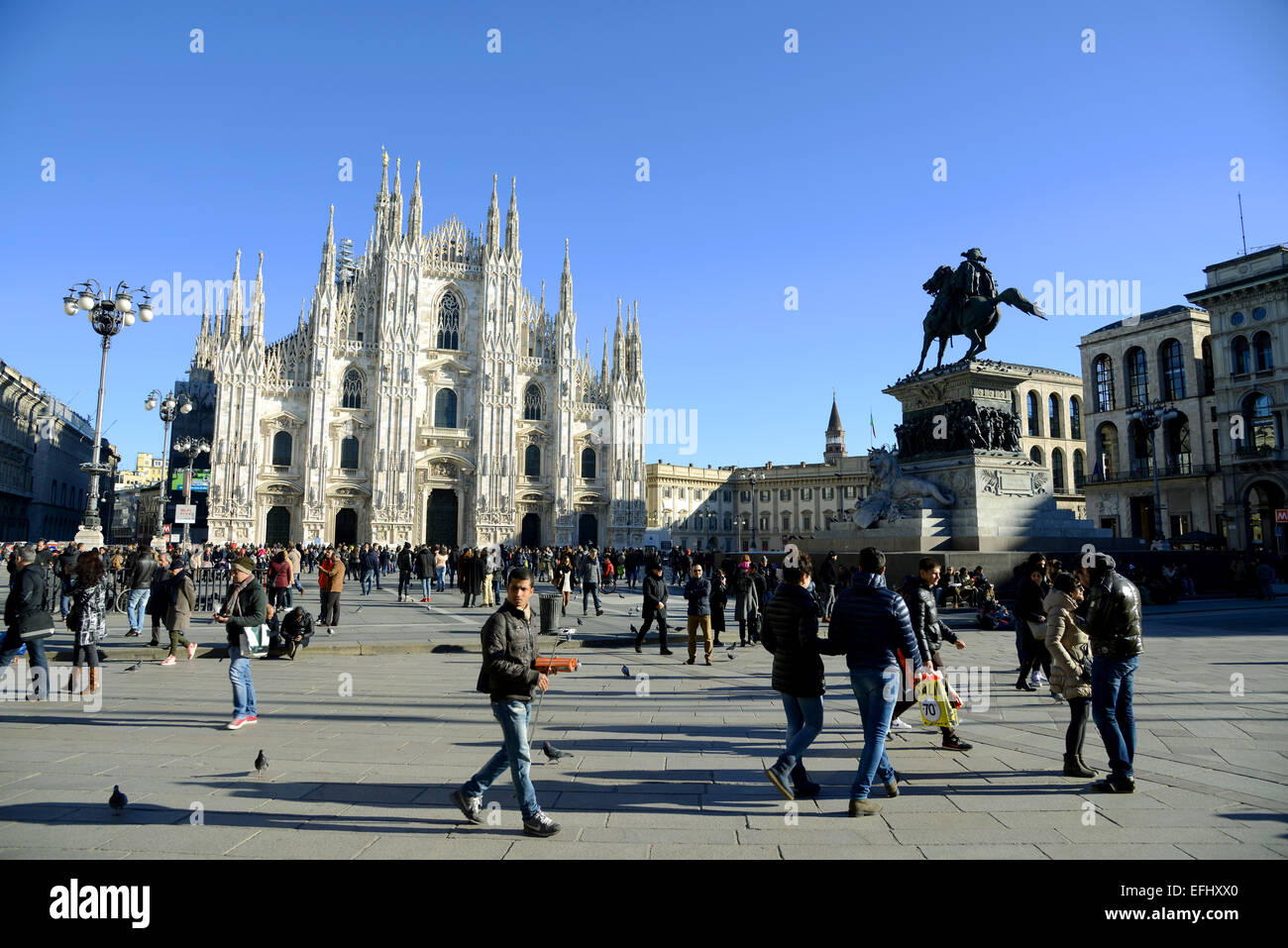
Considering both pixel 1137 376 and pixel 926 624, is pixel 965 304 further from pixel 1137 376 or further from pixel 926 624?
pixel 1137 376

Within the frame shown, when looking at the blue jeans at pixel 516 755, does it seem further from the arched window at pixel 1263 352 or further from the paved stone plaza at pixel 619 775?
the arched window at pixel 1263 352

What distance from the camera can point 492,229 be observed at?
48531 millimetres

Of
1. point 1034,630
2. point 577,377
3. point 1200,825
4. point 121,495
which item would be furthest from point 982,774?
point 121,495

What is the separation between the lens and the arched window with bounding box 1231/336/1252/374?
37625 millimetres

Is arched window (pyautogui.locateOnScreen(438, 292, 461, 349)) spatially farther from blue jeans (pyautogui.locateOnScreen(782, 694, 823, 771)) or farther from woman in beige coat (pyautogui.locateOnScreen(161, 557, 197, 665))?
blue jeans (pyautogui.locateOnScreen(782, 694, 823, 771))

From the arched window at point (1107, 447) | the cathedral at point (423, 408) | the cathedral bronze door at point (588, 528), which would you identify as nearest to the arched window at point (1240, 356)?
the arched window at point (1107, 447)

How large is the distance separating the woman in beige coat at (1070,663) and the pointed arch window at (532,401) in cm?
4512

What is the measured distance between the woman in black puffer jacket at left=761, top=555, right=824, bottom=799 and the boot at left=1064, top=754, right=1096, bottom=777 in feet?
6.00

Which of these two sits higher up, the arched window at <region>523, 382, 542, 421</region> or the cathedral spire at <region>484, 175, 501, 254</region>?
the cathedral spire at <region>484, 175, 501, 254</region>

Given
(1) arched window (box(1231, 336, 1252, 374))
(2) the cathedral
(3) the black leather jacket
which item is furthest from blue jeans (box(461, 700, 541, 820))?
(1) arched window (box(1231, 336, 1252, 374))

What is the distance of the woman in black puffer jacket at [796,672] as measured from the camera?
460 cm

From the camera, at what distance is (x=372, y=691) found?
846 cm

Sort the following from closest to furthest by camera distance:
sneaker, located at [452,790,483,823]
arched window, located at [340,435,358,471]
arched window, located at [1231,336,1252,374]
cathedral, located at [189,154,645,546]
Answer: sneaker, located at [452,790,483,823] < arched window, located at [1231,336,1252,374] < cathedral, located at [189,154,645,546] < arched window, located at [340,435,358,471]
